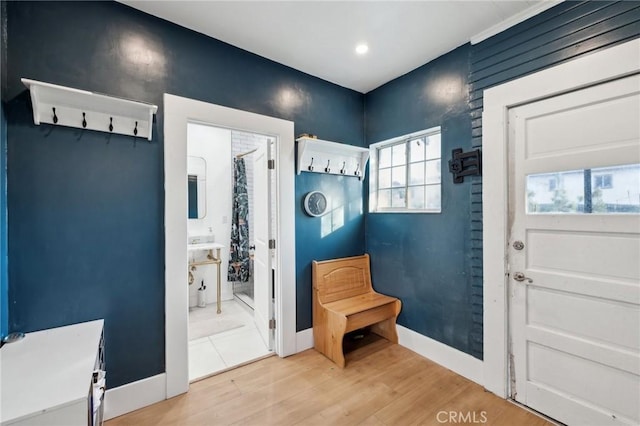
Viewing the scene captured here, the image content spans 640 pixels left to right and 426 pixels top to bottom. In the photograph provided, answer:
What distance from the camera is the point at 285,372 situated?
2.34m

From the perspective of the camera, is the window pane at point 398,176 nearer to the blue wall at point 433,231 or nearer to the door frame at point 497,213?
the blue wall at point 433,231

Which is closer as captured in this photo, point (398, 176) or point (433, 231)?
point (433, 231)

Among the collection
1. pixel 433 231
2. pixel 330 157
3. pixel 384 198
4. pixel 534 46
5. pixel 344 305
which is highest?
pixel 534 46

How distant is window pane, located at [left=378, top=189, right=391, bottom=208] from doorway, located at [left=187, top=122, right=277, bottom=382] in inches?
52.9

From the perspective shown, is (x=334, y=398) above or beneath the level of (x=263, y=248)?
beneath

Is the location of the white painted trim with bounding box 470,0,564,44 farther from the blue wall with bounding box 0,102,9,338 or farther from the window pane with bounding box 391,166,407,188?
the blue wall with bounding box 0,102,9,338

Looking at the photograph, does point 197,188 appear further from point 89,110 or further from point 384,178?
point 384,178

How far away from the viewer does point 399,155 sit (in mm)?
2949

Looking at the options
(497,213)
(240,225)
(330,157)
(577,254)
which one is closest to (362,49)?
(330,157)

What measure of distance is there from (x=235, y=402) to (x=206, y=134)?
344cm

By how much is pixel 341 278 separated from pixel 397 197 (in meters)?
1.05

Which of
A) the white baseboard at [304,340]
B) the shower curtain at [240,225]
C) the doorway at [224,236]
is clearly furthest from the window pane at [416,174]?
the shower curtain at [240,225]

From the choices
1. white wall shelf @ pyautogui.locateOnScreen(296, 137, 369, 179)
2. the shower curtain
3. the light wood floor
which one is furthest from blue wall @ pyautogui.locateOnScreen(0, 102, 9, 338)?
the shower curtain

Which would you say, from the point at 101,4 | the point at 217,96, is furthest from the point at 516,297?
the point at 101,4
